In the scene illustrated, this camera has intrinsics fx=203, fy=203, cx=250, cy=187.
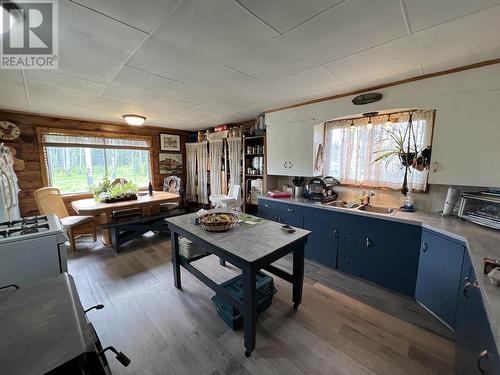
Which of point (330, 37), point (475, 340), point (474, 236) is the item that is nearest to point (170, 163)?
point (330, 37)

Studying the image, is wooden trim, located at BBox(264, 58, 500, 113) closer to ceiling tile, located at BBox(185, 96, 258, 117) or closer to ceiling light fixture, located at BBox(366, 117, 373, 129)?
ceiling light fixture, located at BBox(366, 117, 373, 129)

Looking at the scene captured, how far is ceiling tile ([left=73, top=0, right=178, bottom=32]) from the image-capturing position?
1.09 meters

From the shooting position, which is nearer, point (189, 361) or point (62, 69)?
point (189, 361)

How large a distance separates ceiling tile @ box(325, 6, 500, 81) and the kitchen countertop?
1.44m

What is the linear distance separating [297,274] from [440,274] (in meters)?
1.23

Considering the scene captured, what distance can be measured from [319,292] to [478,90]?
243cm

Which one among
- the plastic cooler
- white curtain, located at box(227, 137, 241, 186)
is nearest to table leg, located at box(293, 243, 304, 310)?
the plastic cooler

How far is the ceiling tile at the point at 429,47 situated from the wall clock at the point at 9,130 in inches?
194

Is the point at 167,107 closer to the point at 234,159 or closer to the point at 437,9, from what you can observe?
the point at 234,159

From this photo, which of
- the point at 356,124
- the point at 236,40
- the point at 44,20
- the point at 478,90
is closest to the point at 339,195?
the point at 356,124

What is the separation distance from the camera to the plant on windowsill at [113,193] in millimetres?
3338

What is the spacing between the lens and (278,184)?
151 inches

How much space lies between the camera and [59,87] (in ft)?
7.65

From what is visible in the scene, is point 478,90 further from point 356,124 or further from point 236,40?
point 236,40
